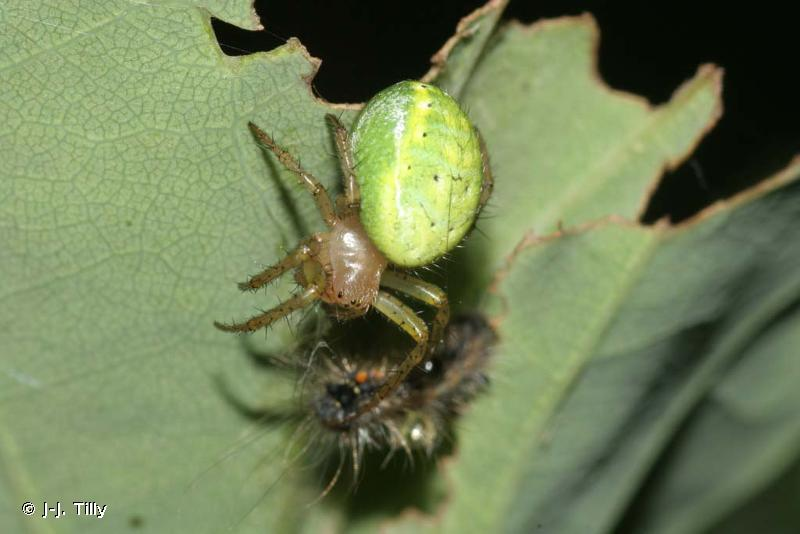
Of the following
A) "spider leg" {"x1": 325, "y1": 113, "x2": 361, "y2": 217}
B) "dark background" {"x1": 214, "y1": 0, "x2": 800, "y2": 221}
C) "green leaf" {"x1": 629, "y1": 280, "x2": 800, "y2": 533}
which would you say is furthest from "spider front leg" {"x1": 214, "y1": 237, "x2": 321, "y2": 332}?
"green leaf" {"x1": 629, "y1": 280, "x2": 800, "y2": 533}

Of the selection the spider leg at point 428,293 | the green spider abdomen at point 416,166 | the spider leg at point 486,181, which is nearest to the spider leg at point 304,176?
the green spider abdomen at point 416,166

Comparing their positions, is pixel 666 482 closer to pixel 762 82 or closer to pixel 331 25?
pixel 762 82

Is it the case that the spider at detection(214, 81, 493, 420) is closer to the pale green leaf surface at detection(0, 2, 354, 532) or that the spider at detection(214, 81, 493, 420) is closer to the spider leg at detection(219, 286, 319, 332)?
the spider leg at detection(219, 286, 319, 332)

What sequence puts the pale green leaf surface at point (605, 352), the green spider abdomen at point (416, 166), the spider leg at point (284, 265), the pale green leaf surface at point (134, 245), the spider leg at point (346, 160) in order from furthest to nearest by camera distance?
the pale green leaf surface at point (605, 352) → the spider leg at point (284, 265) → the spider leg at point (346, 160) → the green spider abdomen at point (416, 166) → the pale green leaf surface at point (134, 245)

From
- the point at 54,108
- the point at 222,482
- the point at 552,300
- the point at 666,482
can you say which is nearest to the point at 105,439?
the point at 222,482

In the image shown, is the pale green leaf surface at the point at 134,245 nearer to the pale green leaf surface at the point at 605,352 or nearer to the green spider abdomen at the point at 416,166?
the green spider abdomen at the point at 416,166
